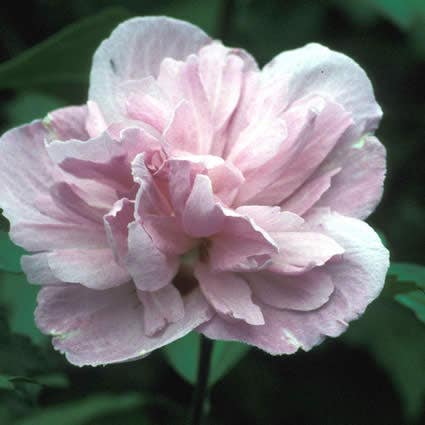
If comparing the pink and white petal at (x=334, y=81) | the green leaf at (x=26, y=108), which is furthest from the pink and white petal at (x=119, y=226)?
the green leaf at (x=26, y=108)

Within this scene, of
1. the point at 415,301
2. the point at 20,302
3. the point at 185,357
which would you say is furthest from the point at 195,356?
the point at 415,301

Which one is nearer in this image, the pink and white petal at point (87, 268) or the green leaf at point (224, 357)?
the pink and white petal at point (87, 268)

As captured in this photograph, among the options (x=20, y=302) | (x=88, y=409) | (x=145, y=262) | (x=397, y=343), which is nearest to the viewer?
(x=145, y=262)

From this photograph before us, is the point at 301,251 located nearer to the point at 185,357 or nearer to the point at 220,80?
the point at 220,80

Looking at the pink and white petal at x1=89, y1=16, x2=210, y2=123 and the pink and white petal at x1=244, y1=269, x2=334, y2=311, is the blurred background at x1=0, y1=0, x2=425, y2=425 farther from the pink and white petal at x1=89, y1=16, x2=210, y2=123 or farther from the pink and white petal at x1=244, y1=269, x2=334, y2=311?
the pink and white petal at x1=244, y1=269, x2=334, y2=311

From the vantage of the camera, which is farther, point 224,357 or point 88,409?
point 88,409

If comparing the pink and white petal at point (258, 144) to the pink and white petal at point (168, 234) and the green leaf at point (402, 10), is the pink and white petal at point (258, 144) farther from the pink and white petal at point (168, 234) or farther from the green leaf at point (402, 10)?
the green leaf at point (402, 10)

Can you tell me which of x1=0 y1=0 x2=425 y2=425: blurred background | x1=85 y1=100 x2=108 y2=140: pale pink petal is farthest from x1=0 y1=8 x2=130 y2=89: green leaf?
x1=85 y1=100 x2=108 y2=140: pale pink petal
